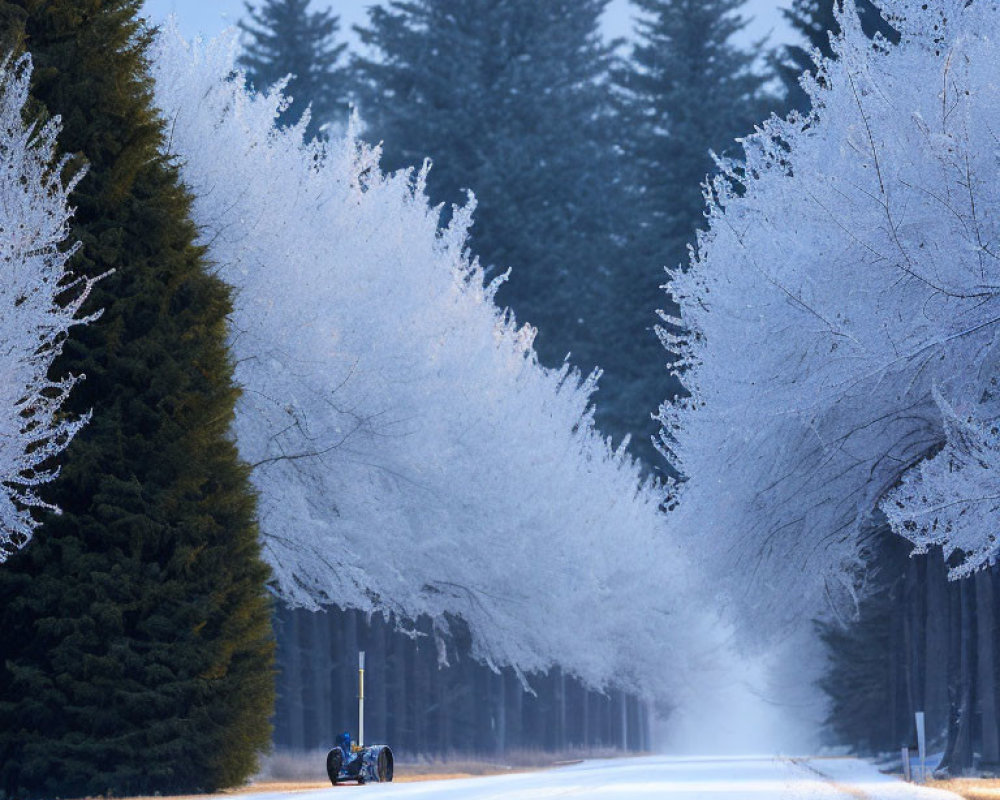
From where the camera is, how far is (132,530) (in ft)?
69.2

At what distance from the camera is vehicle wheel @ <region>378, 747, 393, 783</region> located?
2456cm

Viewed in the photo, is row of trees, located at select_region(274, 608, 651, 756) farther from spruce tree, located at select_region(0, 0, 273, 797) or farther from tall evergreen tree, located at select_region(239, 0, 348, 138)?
tall evergreen tree, located at select_region(239, 0, 348, 138)

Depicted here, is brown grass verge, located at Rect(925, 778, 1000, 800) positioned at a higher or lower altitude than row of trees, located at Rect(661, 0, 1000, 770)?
lower

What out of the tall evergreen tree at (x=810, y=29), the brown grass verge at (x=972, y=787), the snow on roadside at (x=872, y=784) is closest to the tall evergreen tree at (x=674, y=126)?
the tall evergreen tree at (x=810, y=29)

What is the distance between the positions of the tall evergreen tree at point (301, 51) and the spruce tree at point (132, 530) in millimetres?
49494

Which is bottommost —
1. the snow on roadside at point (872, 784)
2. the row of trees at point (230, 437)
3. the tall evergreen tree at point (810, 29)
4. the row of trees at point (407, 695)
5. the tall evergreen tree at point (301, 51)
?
the snow on roadside at point (872, 784)

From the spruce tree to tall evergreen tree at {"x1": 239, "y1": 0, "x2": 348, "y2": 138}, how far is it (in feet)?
162

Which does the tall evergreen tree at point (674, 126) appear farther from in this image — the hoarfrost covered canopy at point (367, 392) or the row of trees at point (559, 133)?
the hoarfrost covered canopy at point (367, 392)

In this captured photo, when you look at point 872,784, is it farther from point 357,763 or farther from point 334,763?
point 334,763

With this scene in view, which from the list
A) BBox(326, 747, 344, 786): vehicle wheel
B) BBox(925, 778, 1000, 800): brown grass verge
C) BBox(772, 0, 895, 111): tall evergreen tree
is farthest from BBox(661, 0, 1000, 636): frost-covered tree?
BBox(772, 0, 895, 111): tall evergreen tree

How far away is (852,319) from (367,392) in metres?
10.1

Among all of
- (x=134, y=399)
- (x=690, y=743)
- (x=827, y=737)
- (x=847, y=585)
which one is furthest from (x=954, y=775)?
(x=690, y=743)

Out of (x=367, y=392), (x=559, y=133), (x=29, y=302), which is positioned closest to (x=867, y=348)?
(x=29, y=302)

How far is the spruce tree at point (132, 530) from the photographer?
20.6 m
